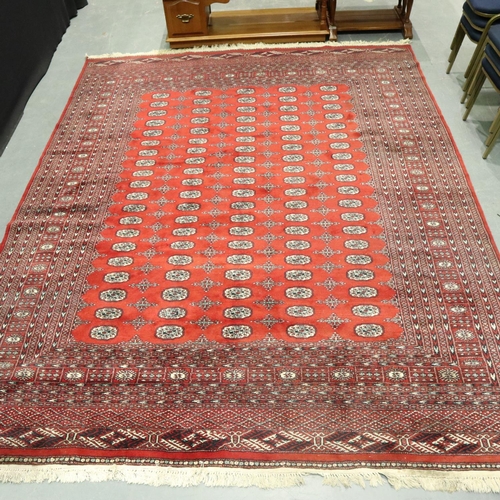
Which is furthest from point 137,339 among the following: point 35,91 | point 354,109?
point 35,91

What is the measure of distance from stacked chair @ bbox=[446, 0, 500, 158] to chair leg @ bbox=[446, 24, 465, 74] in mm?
23

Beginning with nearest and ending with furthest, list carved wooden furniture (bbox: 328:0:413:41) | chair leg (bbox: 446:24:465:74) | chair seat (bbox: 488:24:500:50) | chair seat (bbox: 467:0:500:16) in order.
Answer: chair seat (bbox: 488:24:500:50) < chair seat (bbox: 467:0:500:16) < chair leg (bbox: 446:24:465:74) < carved wooden furniture (bbox: 328:0:413:41)

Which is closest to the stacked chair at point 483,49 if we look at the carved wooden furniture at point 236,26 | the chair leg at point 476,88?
the chair leg at point 476,88

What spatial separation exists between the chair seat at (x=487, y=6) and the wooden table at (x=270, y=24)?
34.3 inches

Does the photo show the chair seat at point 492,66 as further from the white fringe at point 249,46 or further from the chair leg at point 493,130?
the white fringe at point 249,46

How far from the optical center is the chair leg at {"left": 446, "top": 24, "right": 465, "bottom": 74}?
3854mm

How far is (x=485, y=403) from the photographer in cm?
213

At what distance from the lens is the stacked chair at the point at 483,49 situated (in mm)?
3158

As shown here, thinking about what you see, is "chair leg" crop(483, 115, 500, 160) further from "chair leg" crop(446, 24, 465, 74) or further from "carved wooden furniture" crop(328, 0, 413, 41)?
"carved wooden furniture" crop(328, 0, 413, 41)

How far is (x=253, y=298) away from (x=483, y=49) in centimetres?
235

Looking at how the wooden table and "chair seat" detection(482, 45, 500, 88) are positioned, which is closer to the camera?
"chair seat" detection(482, 45, 500, 88)

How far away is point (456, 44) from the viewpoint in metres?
3.93

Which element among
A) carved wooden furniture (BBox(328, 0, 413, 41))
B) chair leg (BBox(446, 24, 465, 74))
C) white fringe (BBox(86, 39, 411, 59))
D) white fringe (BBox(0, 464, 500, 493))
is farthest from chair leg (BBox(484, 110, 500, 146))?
white fringe (BBox(0, 464, 500, 493))

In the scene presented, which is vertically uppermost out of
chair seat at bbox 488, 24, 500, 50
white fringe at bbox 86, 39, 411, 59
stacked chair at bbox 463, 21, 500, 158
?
chair seat at bbox 488, 24, 500, 50
